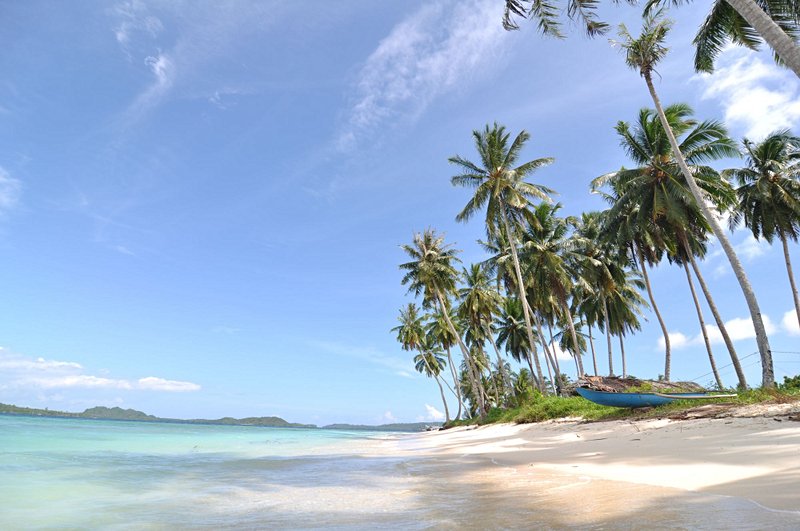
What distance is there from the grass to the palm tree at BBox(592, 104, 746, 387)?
6.06 metres

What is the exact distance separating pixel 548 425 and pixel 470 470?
1042cm

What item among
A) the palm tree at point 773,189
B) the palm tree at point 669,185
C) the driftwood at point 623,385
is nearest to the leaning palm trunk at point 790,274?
the palm tree at point 773,189

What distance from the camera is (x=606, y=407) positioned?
1584 centimetres

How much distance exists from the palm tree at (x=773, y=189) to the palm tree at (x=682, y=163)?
9.49 metres

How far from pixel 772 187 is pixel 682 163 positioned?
13225mm

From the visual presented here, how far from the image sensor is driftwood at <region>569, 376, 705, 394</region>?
13984 mm

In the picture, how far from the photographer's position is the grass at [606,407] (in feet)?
32.8

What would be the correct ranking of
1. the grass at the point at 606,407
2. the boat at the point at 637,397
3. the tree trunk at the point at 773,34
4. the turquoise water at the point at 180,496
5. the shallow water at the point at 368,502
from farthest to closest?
the boat at the point at 637,397, the grass at the point at 606,407, the tree trunk at the point at 773,34, the turquoise water at the point at 180,496, the shallow water at the point at 368,502

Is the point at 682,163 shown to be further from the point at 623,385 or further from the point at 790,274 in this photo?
the point at 790,274

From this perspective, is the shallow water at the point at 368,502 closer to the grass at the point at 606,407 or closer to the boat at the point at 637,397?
the boat at the point at 637,397

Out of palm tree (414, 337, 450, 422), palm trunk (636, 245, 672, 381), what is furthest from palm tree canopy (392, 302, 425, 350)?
palm trunk (636, 245, 672, 381)

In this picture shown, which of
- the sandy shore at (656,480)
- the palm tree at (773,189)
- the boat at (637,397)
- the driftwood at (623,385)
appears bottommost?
the sandy shore at (656,480)

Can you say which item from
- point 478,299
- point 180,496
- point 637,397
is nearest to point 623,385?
point 637,397

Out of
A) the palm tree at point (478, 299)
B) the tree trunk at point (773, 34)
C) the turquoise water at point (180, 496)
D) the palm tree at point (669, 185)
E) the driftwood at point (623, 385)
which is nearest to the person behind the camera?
the turquoise water at point (180, 496)
